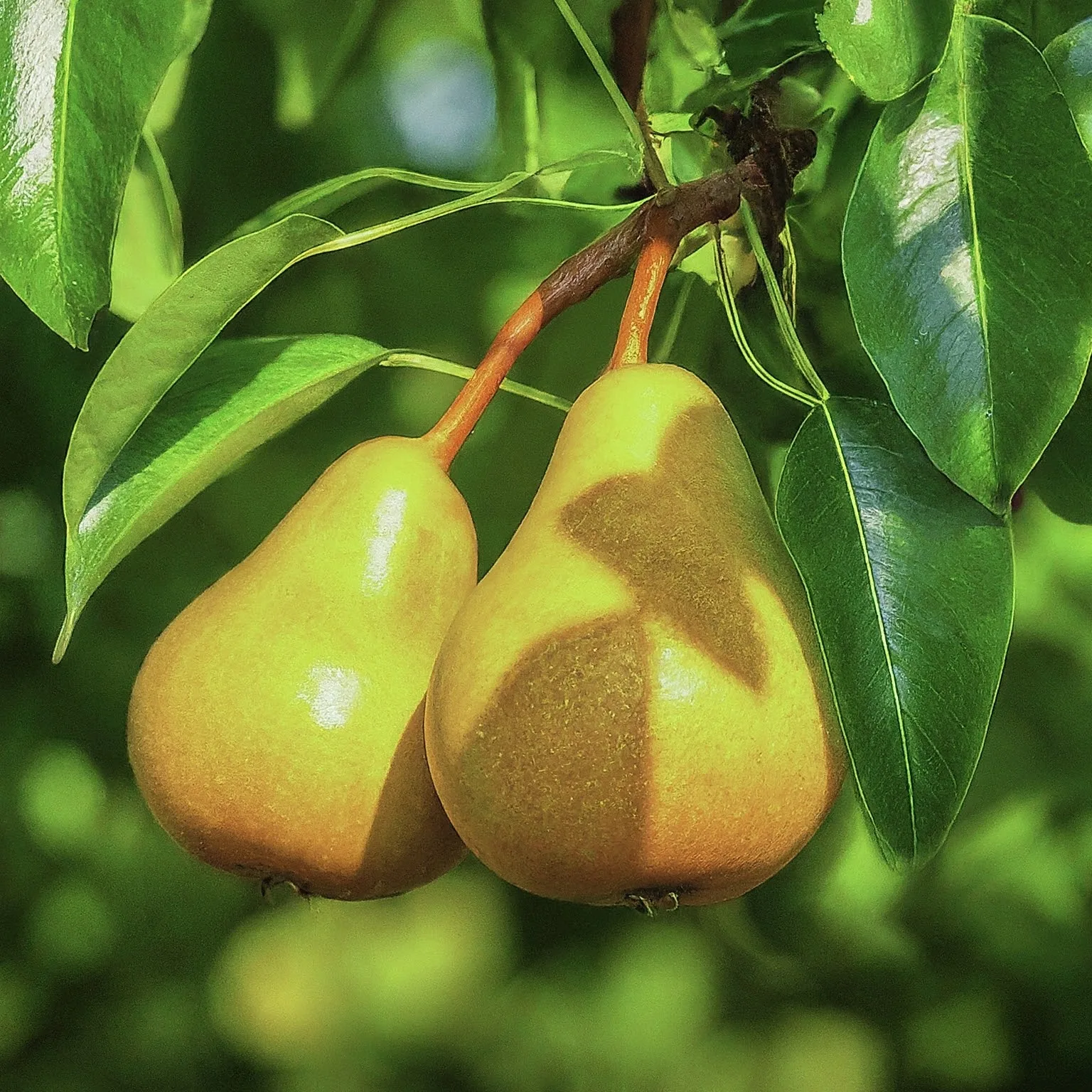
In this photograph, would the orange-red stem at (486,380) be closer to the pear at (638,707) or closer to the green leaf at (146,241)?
the pear at (638,707)

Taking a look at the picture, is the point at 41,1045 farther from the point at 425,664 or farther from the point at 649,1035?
the point at 425,664

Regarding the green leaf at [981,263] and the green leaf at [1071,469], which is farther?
the green leaf at [1071,469]

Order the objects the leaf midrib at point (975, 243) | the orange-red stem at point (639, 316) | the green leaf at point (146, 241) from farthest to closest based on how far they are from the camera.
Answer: the green leaf at point (146, 241), the orange-red stem at point (639, 316), the leaf midrib at point (975, 243)

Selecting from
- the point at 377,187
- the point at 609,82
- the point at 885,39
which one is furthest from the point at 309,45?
the point at 885,39

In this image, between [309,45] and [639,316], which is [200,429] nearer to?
[639,316]

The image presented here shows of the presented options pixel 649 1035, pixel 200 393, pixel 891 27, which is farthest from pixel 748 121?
pixel 649 1035

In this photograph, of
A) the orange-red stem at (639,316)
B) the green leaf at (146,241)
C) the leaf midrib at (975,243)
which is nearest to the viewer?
the leaf midrib at (975,243)

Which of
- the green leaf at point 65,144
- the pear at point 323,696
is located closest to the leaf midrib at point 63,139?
the green leaf at point 65,144

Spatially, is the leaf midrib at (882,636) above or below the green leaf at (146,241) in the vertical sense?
below

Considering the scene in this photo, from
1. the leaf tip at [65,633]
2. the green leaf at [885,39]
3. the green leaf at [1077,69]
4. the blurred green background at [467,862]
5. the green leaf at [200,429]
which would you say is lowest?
the blurred green background at [467,862]
